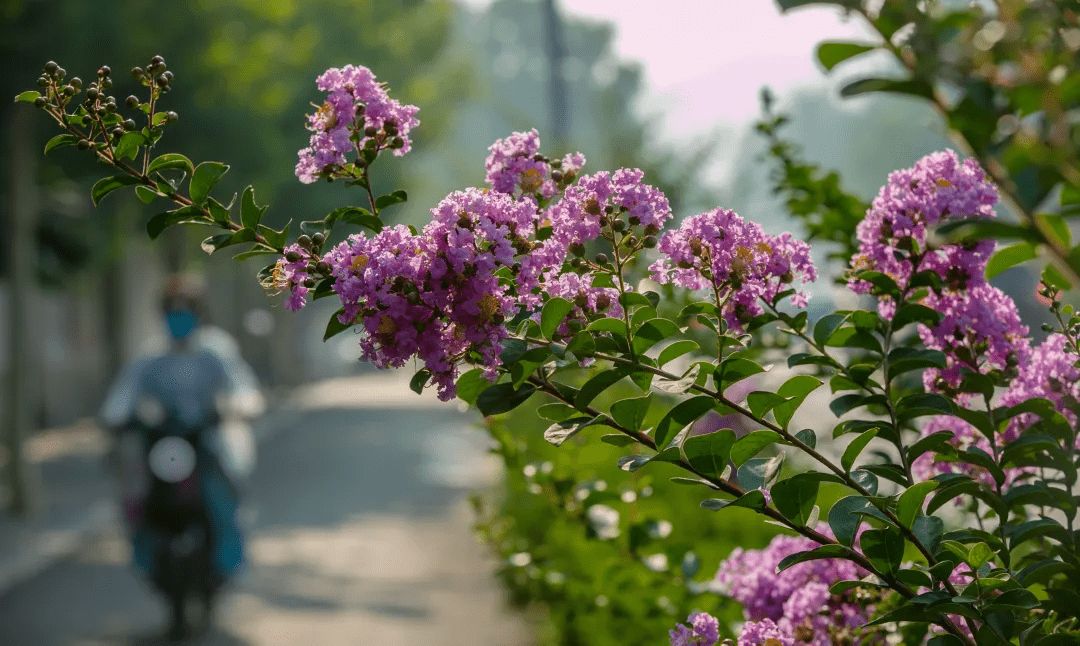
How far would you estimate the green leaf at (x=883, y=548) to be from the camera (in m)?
1.92

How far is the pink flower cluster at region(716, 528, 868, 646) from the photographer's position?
2.42m

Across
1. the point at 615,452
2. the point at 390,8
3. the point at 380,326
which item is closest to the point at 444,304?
the point at 380,326

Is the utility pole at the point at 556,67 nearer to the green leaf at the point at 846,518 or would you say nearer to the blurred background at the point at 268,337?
the blurred background at the point at 268,337

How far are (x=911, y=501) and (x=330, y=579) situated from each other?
8.77 m

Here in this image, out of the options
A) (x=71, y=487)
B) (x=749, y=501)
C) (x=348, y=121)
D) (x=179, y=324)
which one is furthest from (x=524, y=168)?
(x=71, y=487)

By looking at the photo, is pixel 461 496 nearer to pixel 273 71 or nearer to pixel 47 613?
pixel 47 613

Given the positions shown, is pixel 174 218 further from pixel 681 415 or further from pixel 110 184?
pixel 681 415

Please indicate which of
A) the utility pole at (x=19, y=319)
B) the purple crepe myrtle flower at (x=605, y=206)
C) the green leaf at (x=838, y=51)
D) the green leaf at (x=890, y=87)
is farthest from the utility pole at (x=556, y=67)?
the green leaf at (x=890, y=87)

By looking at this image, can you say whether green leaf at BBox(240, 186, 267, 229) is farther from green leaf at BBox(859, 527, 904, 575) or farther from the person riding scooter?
the person riding scooter

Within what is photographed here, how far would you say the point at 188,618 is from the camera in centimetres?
872

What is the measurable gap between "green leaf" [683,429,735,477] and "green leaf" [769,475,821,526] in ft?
0.28

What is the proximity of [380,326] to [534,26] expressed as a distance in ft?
382

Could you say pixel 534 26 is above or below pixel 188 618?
above

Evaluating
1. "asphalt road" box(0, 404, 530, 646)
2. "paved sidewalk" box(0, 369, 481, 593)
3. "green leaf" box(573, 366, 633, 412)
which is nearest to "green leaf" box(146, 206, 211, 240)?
"green leaf" box(573, 366, 633, 412)
